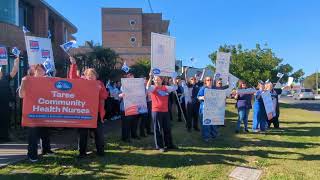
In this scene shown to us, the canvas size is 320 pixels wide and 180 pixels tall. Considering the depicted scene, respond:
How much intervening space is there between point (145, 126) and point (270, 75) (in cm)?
2410

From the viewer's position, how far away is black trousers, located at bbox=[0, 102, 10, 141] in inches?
462

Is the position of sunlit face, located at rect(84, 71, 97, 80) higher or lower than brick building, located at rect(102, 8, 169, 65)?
lower

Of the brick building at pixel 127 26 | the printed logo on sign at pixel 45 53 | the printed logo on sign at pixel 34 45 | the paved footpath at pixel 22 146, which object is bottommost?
the paved footpath at pixel 22 146

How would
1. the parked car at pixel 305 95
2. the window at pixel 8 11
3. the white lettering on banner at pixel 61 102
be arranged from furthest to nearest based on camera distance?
the parked car at pixel 305 95 → the window at pixel 8 11 → the white lettering on banner at pixel 61 102

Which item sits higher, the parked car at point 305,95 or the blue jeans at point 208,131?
the parked car at point 305,95

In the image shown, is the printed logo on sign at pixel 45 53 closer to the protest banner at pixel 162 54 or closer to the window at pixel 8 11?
the protest banner at pixel 162 54

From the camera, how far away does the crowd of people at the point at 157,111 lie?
33.3 ft

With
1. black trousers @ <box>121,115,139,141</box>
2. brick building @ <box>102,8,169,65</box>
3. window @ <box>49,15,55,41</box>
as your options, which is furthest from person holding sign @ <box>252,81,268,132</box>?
brick building @ <box>102,8,169,65</box>

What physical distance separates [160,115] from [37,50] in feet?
13.7

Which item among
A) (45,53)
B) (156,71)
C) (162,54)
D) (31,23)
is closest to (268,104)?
(162,54)

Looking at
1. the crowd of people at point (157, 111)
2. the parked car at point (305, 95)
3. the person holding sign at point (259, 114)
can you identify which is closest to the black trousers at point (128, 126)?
the crowd of people at point (157, 111)

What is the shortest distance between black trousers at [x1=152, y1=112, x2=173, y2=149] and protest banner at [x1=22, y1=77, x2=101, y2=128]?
1678 mm

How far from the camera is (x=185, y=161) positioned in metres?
10.2

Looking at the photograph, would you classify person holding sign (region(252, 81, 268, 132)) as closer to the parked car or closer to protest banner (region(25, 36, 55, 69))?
protest banner (region(25, 36, 55, 69))
